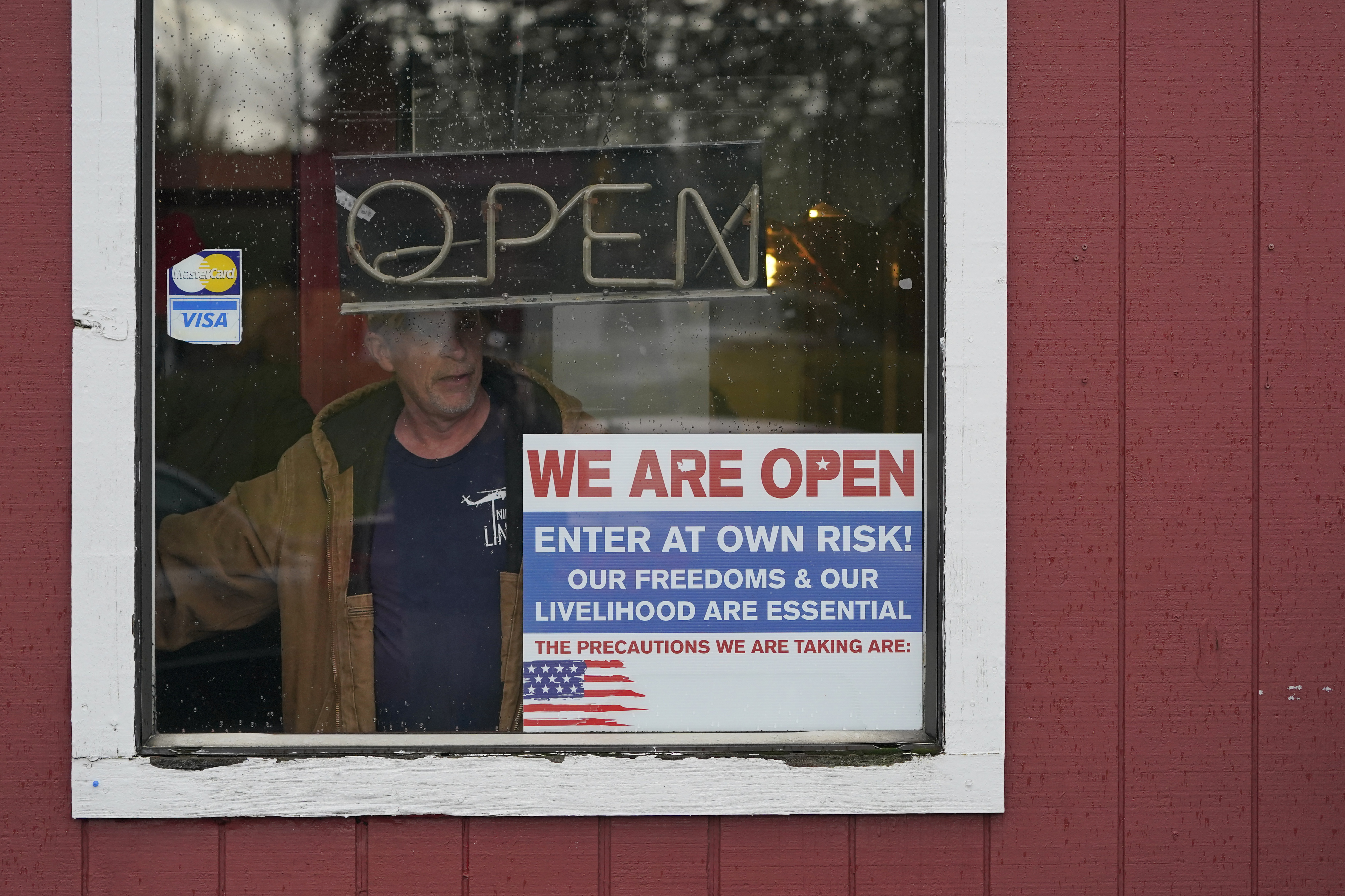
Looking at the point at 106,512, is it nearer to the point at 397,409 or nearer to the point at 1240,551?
the point at 397,409

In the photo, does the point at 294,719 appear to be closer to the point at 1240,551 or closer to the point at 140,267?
the point at 140,267

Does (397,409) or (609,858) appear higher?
(397,409)

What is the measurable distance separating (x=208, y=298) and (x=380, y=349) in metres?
0.39

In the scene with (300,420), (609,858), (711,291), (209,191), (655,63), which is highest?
(655,63)

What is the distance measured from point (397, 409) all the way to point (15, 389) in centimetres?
83

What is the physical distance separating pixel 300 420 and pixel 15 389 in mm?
615

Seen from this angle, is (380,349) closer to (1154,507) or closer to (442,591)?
(442,591)

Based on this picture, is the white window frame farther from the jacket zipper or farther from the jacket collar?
the jacket collar

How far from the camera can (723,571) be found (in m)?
2.51

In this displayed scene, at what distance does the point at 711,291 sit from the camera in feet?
8.26

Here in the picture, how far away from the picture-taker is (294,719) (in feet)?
8.25

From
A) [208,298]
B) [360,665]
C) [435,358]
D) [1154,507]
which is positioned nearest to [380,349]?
[435,358]

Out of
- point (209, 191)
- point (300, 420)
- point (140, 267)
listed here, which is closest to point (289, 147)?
point (209, 191)

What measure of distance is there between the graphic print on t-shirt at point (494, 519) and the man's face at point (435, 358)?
0.20 metres
